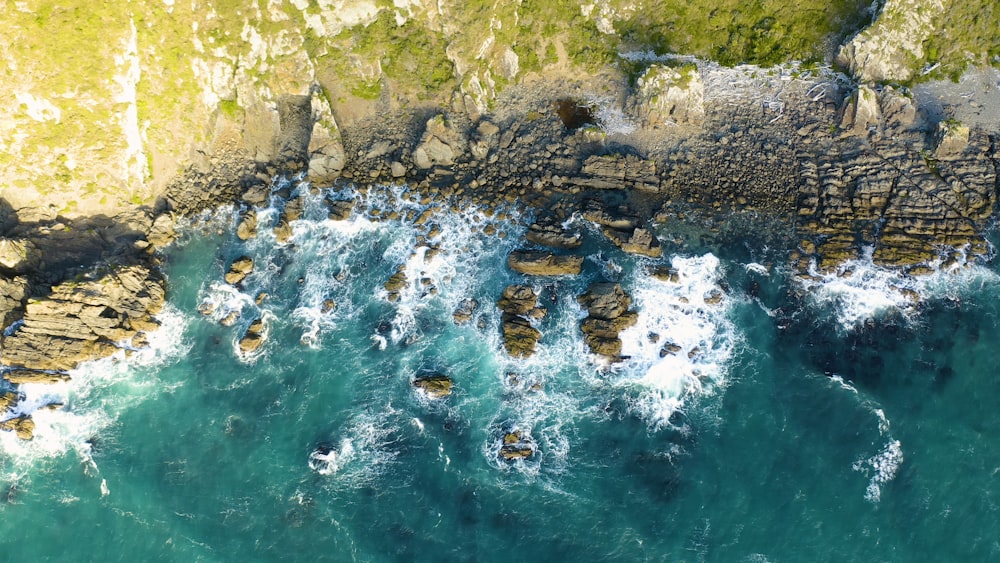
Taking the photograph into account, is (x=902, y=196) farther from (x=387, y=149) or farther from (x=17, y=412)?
(x=17, y=412)

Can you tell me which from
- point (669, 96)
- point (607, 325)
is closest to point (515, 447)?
point (607, 325)

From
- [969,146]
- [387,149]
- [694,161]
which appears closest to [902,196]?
[969,146]

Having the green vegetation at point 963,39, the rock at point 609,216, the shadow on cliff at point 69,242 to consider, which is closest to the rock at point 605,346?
the rock at point 609,216

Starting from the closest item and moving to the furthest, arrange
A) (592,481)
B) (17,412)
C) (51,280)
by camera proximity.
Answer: (592,481)
(17,412)
(51,280)

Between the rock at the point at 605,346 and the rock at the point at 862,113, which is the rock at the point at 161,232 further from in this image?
the rock at the point at 862,113

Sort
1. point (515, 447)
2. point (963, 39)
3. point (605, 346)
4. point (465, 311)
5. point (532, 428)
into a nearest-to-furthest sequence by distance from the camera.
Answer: point (515, 447), point (532, 428), point (605, 346), point (465, 311), point (963, 39)

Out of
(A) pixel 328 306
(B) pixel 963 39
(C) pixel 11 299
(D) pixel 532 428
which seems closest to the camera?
(D) pixel 532 428

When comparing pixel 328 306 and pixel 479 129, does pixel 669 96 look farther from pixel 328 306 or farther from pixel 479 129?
pixel 328 306
